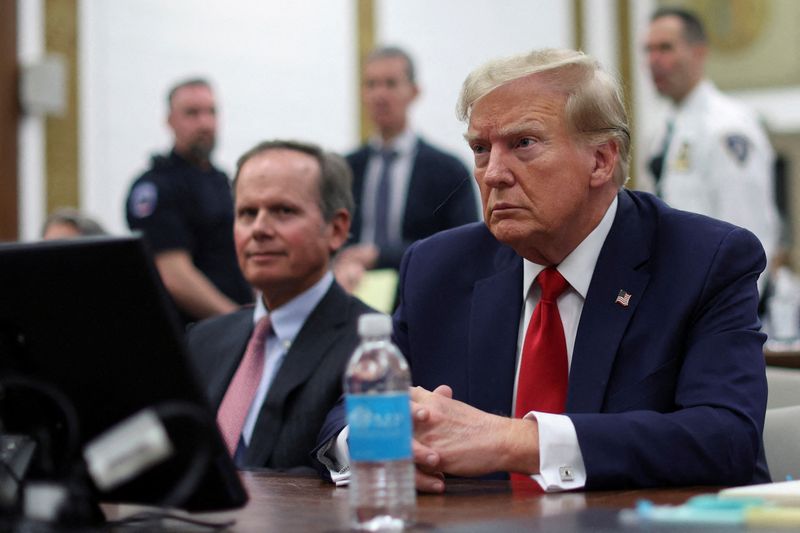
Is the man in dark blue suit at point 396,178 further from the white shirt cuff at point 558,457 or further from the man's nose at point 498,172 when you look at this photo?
the white shirt cuff at point 558,457

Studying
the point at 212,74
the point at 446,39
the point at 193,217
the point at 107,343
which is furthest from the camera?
the point at 446,39

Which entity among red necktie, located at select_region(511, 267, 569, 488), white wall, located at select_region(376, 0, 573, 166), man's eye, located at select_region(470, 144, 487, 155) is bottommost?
red necktie, located at select_region(511, 267, 569, 488)

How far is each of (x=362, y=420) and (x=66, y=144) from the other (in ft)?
16.8

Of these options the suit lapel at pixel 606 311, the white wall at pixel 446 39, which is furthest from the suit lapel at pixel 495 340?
the white wall at pixel 446 39

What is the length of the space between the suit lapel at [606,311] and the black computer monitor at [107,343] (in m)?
0.84

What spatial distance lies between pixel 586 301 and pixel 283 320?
3.21ft

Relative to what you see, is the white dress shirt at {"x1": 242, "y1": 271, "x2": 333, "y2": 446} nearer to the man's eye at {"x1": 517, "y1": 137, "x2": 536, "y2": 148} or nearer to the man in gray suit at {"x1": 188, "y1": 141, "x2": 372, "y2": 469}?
the man in gray suit at {"x1": 188, "y1": 141, "x2": 372, "y2": 469}

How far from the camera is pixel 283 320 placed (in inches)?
113

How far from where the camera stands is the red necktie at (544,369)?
2.07 meters

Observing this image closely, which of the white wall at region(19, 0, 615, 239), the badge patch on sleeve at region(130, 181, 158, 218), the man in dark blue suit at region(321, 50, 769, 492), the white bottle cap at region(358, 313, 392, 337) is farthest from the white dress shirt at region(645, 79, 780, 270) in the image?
the white bottle cap at region(358, 313, 392, 337)

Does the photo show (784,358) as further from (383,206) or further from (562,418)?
(383,206)

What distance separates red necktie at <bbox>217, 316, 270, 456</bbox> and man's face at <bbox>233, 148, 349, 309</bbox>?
0.54 feet

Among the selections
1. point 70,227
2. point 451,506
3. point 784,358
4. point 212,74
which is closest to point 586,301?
point 451,506

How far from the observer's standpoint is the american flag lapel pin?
2.07 meters
